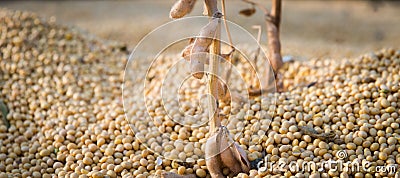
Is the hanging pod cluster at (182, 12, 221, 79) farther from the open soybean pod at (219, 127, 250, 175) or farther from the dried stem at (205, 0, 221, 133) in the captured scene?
the open soybean pod at (219, 127, 250, 175)

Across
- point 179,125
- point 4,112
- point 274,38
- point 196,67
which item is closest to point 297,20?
point 274,38

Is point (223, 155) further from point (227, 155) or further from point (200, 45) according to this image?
point (200, 45)

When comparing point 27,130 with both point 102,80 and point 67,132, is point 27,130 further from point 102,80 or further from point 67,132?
point 102,80

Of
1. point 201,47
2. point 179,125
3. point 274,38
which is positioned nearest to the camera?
point 201,47

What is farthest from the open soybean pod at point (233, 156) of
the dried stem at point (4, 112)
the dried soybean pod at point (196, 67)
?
the dried stem at point (4, 112)

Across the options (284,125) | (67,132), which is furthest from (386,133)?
(67,132)

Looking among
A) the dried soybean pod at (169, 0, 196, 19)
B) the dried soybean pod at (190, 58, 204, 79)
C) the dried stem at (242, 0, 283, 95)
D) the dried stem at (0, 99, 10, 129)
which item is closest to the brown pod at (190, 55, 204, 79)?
the dried soybean pod at (190, 58, 204, 79)

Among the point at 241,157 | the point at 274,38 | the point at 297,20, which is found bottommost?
the point at 241,157
